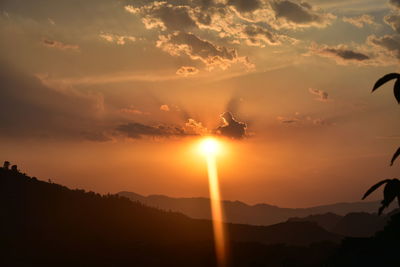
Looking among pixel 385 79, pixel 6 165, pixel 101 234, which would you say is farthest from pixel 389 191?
pixel 6 165

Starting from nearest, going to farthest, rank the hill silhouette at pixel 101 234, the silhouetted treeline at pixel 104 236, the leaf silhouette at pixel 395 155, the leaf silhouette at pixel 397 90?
the leaf silhouette at pixel 397 90 < the leaf silhouette at pixel 395 155 < the silhouetted treeline at pixel 104 236 < the hill silhouette at pixel 101 234

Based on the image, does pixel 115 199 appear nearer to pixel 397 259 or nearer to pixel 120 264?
pixel 120 264

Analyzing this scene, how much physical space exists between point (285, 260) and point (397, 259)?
30.9m

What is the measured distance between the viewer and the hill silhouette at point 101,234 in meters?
55.7

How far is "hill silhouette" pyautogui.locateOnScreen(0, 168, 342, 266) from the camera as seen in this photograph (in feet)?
183

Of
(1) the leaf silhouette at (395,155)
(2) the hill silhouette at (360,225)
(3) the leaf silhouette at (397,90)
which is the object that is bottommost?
(1) the leaf silhouette at (395,155)

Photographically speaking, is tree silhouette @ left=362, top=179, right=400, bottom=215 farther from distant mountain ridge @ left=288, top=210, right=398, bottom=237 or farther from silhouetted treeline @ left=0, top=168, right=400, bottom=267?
distant mountain ridge @ left=288, top=210, right=398, bottom=237

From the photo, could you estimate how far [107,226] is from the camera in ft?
241

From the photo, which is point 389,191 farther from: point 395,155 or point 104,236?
point 104,236

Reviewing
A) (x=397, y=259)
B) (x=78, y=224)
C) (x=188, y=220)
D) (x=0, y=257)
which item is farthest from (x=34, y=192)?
(x=397, y=259)

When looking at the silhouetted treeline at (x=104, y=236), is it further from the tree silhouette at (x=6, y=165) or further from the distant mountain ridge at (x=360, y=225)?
the distant mountain ridge at (x=360, y=225)

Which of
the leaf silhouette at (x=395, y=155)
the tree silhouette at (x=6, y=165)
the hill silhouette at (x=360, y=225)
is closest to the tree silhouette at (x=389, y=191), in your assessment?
the leaf silhouette at (x=395, y=155)

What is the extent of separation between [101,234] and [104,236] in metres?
0.90

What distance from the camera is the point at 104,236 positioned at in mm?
67438
